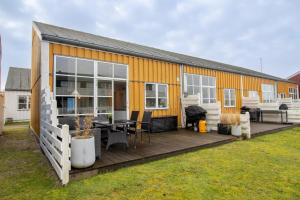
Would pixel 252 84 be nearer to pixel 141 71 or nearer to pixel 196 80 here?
pixel 196 80

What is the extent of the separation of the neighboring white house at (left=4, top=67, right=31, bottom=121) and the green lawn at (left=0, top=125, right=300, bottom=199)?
13427 mm

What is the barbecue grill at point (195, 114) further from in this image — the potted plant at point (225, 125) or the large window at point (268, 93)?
the large window at point (268, 93)

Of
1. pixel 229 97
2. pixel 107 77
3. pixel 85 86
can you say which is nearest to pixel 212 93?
pixel 229 97

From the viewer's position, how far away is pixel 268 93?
51.4 ft

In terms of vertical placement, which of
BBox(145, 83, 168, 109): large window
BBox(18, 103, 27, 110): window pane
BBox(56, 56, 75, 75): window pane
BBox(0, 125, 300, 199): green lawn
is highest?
BBox(56, 56, 75, 75): window pane

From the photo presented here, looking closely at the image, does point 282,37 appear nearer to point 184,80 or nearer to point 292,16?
point 292,16

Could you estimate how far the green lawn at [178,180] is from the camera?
2.42m

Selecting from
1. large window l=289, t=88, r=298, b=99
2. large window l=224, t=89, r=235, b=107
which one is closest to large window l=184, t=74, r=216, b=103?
large window l=224, t=89, r=235, b=107

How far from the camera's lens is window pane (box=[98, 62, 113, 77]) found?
659 cm

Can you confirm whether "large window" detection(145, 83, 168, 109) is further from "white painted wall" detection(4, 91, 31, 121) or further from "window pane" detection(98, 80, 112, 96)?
"white painted wall" detection(4, 91, 31, 121)

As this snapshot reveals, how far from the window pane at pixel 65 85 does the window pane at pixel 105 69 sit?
1.09 metres

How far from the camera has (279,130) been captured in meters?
8.02

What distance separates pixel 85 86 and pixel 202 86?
6744mm

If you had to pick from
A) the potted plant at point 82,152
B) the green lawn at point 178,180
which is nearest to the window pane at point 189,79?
the green lawn at point 178,180
